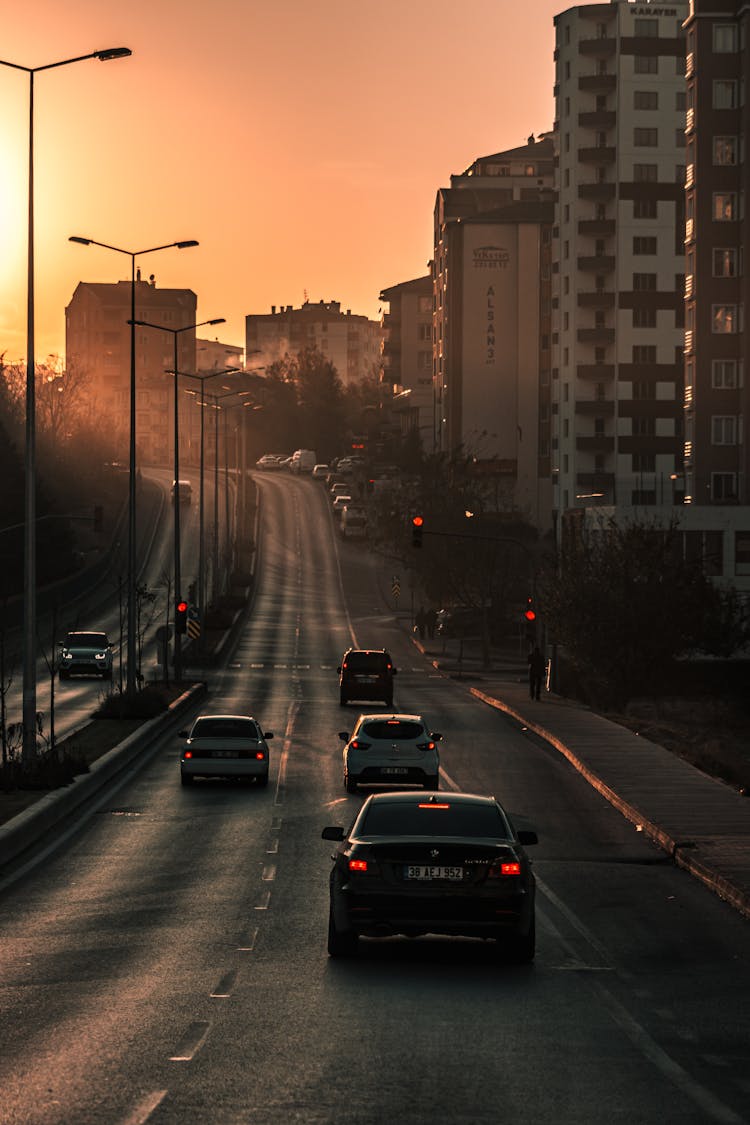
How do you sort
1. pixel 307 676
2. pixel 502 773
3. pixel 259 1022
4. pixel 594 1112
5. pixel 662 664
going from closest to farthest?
pixel 594 1112
pixel 259 1022
pixel 502 773
pixel 662 664
pixel 307 676

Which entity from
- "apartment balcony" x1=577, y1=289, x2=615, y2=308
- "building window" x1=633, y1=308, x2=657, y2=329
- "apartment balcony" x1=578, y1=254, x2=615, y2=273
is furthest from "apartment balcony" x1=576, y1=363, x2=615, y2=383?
"apartment balcony" x1=578, y1=254, x2=615, y2=273

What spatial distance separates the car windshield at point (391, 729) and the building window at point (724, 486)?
58.8 m

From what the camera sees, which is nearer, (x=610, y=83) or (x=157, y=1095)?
(x=157, y=1095)

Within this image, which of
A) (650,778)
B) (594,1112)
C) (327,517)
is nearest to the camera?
(594,1112)

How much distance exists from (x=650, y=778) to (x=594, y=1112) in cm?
2608

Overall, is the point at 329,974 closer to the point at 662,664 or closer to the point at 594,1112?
the point at 594,1112

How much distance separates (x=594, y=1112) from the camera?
10.4 m

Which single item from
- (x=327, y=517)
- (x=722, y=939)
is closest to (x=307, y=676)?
(x=722, y=939)

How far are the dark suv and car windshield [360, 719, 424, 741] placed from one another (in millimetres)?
25948

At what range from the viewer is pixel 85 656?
74.1 meters

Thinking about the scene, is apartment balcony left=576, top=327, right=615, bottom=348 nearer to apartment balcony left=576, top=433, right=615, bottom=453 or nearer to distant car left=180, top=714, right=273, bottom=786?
apartment balcony left=576, top=433, right=615, bottom=453

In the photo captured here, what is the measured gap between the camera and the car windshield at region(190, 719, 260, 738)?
3750 cm

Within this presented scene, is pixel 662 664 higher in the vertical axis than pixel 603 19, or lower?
lower

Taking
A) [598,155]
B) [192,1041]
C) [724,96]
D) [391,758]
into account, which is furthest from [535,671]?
[598,155]
